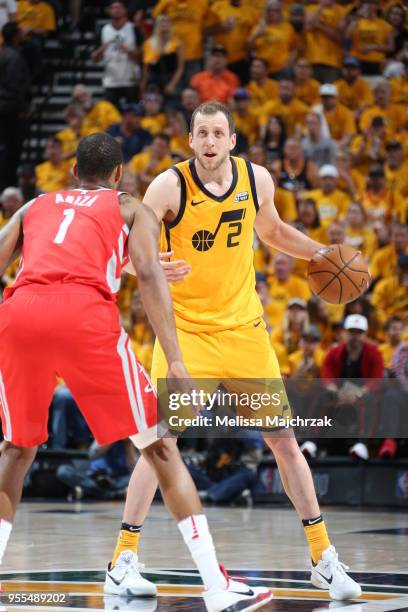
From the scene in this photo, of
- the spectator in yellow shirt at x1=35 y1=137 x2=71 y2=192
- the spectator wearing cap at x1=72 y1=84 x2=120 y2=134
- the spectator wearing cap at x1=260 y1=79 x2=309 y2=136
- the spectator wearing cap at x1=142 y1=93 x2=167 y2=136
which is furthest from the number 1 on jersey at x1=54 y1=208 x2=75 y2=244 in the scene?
the spectator wearing cap at x1=72 y1=84 x2=120 y2=134

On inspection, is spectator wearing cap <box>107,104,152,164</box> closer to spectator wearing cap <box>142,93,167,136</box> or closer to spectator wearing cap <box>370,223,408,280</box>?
spectator wearing cap <box>142,93,167,136</box>

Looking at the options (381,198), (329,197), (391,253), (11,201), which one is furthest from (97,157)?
(11,201)

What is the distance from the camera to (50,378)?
4480 mm

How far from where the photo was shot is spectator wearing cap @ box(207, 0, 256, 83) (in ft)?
50.5

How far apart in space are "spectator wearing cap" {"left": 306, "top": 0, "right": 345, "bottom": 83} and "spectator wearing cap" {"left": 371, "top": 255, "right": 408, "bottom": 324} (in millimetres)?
Result: 4363

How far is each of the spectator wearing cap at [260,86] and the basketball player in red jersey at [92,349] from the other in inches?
403

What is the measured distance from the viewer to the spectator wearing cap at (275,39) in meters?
15.0

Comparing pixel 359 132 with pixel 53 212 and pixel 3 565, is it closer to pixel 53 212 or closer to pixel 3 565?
pixel 3 565

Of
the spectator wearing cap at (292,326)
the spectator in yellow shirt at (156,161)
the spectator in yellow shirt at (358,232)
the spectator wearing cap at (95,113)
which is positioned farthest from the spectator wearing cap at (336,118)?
the spectator wearing cap at (292,326)

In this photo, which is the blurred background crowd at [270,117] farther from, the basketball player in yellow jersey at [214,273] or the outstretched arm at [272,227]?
the basketball player in yellow jersey at [214,273]

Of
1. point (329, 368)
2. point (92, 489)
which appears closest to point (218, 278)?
point (329, 368)

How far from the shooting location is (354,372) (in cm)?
1027

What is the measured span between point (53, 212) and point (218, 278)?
4.38ft

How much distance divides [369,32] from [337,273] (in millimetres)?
9456
